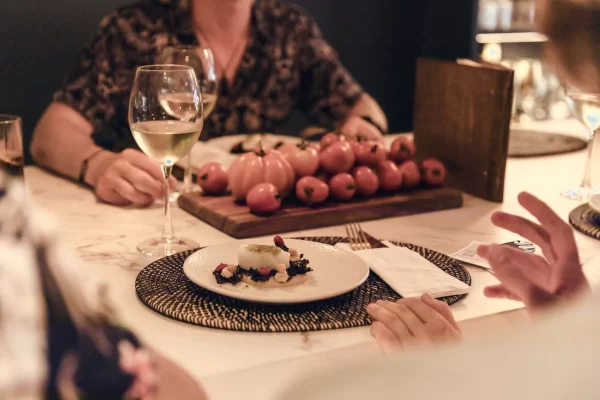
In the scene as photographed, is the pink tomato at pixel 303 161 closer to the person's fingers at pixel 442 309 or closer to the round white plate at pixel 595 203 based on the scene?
the round white plate at pixel 595 203

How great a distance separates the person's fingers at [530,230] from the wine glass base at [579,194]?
74cm

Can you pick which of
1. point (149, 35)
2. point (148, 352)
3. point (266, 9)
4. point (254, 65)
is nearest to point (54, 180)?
point (149, 35)

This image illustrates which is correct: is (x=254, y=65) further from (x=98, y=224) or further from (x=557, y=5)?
(x=557, y=5)

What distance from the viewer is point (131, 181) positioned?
1.47 m

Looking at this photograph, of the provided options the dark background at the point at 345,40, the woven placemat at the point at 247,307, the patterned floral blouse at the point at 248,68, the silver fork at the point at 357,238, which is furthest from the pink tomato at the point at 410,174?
the dark background at the point at 345,40

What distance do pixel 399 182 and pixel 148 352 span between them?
1.18 metres

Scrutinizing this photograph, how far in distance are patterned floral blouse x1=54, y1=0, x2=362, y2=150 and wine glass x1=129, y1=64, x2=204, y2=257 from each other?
2.81ft

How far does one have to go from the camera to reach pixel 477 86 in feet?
5.09

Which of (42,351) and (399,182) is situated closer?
(42,351)

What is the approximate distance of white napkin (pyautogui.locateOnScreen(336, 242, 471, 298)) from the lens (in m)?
1.00

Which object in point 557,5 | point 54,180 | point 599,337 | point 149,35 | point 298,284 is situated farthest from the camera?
point 149,35

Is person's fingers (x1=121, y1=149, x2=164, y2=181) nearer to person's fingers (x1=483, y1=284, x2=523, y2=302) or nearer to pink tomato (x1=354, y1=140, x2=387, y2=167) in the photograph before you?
pink tomato (x1=354, y1=140, x2=387, y2=167)

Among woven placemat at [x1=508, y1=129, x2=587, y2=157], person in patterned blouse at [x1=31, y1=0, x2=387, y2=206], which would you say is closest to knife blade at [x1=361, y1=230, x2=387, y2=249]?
person in patterned blouse at [x1=31, y1=0, x2=387, y2=206]

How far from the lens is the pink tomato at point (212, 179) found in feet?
4.82
